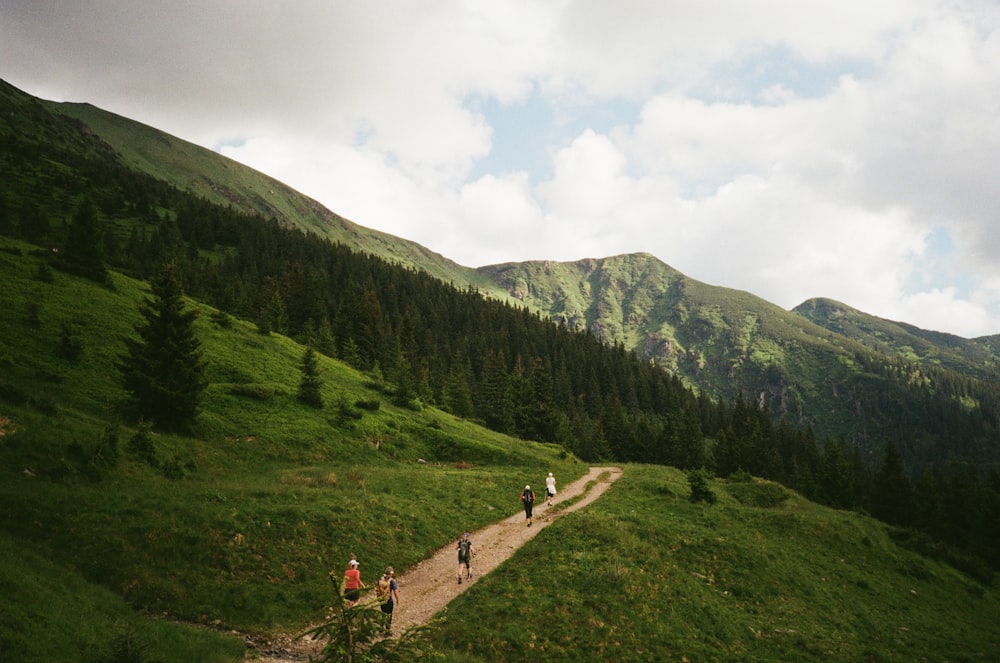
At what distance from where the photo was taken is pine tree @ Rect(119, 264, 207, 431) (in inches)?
1190

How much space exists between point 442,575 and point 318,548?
6007mm

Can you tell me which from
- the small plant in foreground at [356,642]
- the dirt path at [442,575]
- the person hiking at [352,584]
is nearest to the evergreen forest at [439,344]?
the dirt path at [442,575]

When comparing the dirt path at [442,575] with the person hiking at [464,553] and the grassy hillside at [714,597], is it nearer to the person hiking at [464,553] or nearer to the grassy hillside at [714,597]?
the person hiking at [464,553]

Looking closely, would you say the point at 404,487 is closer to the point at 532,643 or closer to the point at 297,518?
the point at 297,518

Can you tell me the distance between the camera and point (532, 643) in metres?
16.0

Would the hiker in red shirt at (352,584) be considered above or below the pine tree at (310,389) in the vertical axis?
below

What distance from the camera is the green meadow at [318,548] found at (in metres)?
15.3

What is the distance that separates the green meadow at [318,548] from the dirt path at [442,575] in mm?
748

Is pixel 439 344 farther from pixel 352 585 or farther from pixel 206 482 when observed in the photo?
pixel 352 585

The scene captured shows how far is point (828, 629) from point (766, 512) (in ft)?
60.1

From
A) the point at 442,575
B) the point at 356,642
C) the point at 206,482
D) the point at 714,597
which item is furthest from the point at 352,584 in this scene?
the point at 714,597

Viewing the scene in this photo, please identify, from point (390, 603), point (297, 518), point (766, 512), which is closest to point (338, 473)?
point (297, 518)

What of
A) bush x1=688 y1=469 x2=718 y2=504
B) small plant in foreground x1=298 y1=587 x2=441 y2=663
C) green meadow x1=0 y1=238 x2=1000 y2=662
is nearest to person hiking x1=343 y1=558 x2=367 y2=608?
green meadow x1=0 y1=238 x2=1000 y2=662

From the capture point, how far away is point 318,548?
2064 cm
